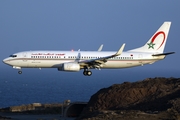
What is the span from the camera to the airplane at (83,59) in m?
64.3

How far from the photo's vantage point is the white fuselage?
211 feet

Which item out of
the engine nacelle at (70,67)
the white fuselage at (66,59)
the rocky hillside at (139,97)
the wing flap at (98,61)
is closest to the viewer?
the rocky hillside at (139,97)

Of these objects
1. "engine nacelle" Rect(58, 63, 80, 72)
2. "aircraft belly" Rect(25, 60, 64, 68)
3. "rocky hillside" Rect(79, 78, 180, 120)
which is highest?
"aircraft belly" Rect(25, 60, 64, 68)

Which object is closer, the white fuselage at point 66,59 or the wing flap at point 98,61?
the wing flap at point 98,61

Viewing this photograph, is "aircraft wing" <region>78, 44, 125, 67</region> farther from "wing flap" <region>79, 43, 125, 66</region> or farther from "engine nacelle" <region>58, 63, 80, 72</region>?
"engine nacelle" <region>58, 63, 80, 72</region>

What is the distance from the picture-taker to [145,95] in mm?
51500

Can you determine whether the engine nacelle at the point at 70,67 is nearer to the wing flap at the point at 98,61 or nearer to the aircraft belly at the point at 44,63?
the aircraft belly at the point at 44,63

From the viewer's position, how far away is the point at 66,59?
214 ft

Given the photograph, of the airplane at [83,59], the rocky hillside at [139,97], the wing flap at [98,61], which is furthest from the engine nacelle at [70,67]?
the rocky hillside at [139,97]

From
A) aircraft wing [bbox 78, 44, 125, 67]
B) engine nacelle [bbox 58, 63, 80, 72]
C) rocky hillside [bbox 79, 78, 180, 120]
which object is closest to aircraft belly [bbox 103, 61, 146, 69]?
aircraft wing [bbox 78, 44, 125, 67]

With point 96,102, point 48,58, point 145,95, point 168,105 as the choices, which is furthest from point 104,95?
point 48,58

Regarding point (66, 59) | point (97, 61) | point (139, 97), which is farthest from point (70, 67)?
point (139, 97)

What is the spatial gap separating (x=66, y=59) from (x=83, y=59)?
2.22m

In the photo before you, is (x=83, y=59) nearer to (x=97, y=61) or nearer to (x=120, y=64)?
(x=97, y=61)
